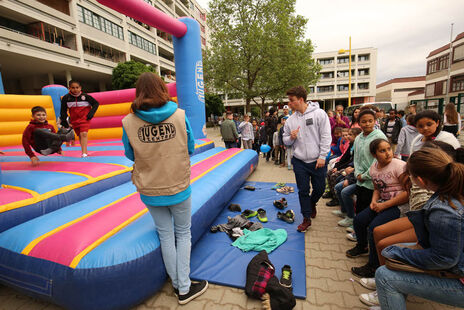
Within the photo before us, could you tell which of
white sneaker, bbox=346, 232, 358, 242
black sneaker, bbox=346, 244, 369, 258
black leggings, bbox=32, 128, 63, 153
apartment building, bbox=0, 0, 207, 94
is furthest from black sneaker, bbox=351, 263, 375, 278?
apartment building, bbox=0, 0, 207, 94

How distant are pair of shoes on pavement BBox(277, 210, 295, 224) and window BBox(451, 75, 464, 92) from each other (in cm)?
3823

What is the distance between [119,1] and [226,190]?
4.34 meters

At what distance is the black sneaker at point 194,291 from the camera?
7.16 feet

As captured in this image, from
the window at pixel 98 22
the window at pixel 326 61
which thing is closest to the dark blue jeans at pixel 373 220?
the window at pixel 98 22

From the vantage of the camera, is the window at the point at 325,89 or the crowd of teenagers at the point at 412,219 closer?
the crowd of teenagers at the point at 412,219

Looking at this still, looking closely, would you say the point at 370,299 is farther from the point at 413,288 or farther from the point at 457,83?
the point at 457,83

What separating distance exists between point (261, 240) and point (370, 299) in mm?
1319

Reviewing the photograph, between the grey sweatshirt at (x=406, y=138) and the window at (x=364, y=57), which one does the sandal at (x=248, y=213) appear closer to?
the grey sweatshirt at (x=406, y=138)

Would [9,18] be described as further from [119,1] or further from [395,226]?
[395,226]

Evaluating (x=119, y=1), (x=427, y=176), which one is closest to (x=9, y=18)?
(x=119, y=1)

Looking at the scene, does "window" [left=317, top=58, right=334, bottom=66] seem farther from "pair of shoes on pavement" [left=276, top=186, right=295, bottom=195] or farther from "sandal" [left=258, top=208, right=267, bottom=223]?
"sandal" [left=258, top=208, right=267, bottom=223]

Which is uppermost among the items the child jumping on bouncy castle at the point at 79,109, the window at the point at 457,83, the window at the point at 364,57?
the window at the point at 364,57

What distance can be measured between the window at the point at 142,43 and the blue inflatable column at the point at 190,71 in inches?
895

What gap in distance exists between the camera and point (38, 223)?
2.29 meters
